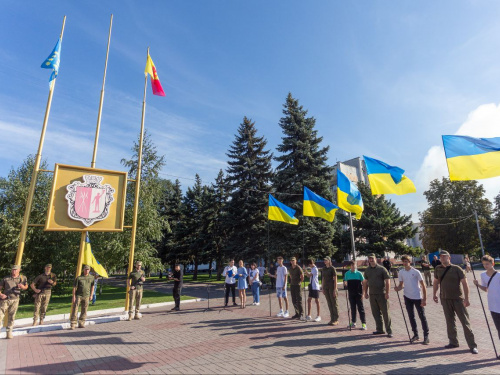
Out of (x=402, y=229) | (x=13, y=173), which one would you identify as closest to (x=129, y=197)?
(x=13, y=173)

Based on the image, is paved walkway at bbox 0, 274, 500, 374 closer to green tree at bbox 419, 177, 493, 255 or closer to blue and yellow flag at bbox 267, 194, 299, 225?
blue and yellow flag at bbox 267, 194, 299, 225

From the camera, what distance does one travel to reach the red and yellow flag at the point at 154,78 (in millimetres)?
13281

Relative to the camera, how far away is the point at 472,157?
7406 mm

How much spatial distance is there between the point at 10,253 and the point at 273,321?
696 inches

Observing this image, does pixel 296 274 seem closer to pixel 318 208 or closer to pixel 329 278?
pixel 329 278

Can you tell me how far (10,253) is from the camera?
59.4 feet

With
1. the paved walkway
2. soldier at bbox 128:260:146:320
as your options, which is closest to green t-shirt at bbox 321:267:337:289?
the paved walkway

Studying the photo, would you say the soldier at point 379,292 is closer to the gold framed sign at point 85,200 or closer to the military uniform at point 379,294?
the military uniform at point 379,294

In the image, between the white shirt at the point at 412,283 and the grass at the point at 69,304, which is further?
the grass at the point at 69,304

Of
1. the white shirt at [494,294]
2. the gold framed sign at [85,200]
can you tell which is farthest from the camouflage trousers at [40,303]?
the white shirt at [494,294]

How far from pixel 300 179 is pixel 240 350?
694 inches

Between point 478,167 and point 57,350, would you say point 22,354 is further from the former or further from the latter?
point 478,167

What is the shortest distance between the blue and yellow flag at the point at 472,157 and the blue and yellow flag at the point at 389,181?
2.01 m

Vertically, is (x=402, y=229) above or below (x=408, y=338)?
above
